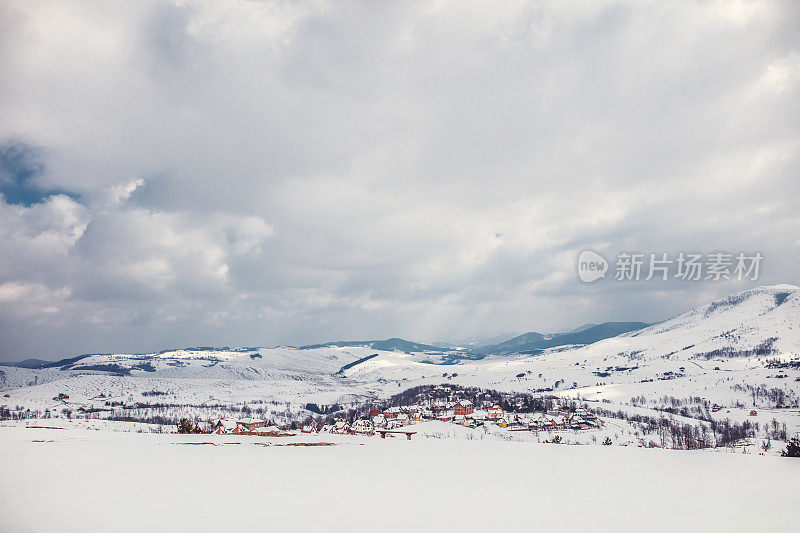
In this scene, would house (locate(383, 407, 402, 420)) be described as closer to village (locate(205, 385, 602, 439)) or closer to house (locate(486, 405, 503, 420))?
village (locate(205, 385, 602, 439))

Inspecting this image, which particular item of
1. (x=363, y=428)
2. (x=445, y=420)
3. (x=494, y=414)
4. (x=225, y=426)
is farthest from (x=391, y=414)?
(x=225, y=426)

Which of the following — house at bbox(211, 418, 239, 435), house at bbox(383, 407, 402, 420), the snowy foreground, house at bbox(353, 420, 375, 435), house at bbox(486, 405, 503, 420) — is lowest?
house at bbox(383, 407, 402, 420)

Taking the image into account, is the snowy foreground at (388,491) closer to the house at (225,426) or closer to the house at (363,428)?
the house at (225,426)

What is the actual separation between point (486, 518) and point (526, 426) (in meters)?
68.5

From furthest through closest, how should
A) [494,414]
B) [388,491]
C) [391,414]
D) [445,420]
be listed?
[391,414]
[494,414]
[445,420]
[388,491]

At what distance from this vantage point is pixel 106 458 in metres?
22.8

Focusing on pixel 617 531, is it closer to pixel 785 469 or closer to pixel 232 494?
pixel 232 494

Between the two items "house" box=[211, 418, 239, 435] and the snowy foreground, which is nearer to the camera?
the snowy foreground

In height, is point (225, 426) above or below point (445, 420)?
above

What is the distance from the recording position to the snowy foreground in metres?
13.0

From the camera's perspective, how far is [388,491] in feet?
54.4

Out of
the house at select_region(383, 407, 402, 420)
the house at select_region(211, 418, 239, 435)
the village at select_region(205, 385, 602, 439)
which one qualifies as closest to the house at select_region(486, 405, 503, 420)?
the village at select_region(205, 385, 602, 439)

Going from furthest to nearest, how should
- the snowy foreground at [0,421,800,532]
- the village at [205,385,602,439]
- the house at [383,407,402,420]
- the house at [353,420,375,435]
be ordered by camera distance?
the house at [383,407,402,420]
the village at [205,385,602,439]
the house at [353,420,375,435]
the snowy foreground at [0,421,800,532]

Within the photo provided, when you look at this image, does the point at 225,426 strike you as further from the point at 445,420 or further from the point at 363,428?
the point at 445,420
